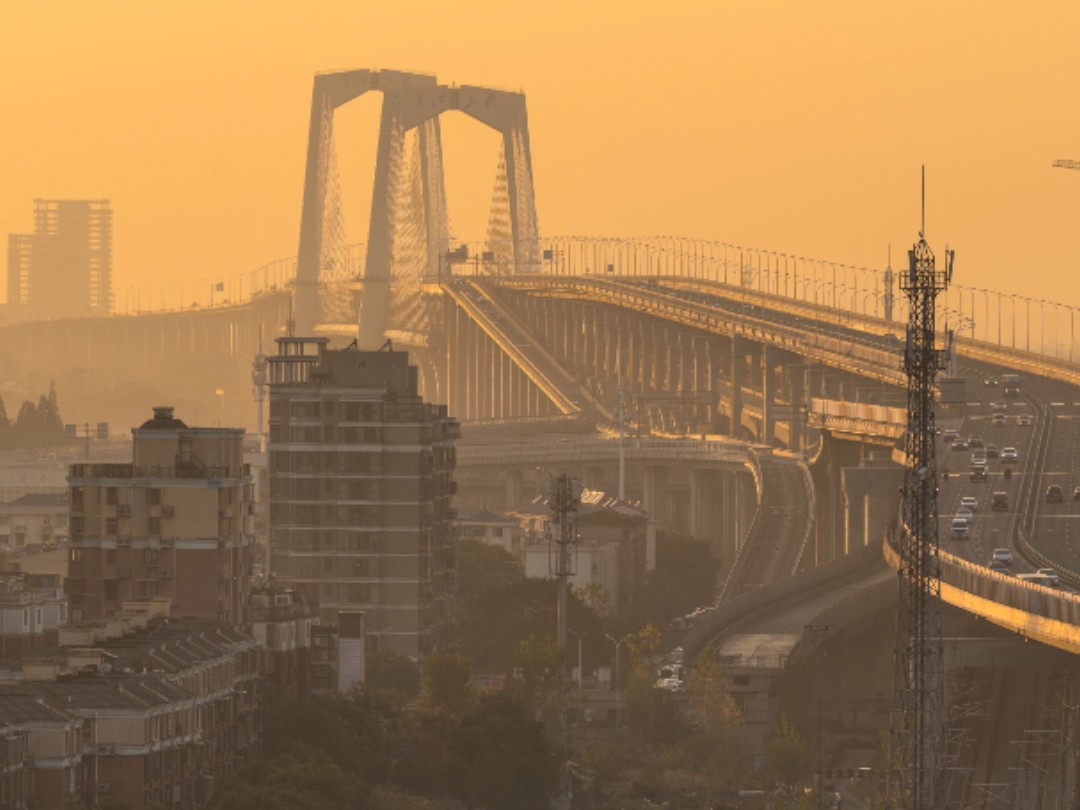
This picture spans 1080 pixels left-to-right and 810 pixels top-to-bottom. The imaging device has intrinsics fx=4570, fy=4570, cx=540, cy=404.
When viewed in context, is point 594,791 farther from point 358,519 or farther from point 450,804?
point 358,519

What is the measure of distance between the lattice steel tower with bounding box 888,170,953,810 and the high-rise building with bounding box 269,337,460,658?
53.3 metres

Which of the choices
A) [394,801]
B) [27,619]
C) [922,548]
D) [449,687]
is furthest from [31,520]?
[922,548]

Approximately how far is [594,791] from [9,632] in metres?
11.5

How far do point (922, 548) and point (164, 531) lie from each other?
43.2 m

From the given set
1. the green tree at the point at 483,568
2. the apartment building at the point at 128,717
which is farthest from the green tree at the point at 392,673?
Result: the green tree at the point at 483,568

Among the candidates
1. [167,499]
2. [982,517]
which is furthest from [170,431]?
[982,517]

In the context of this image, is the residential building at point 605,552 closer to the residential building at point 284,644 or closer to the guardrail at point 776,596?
the guardrail at point 776,596

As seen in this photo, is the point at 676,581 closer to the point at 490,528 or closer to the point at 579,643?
the point at 490,528

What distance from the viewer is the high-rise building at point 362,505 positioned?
4102 inches

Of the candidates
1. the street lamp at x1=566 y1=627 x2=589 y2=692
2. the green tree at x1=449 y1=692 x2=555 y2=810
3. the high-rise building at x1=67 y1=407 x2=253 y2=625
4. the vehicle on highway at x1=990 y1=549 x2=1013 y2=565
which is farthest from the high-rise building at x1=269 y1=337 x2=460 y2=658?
the green tree at x1=449 y1=692 x2=555 y2=810

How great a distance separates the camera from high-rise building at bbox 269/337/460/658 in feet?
342

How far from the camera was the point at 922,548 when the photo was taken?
160ft

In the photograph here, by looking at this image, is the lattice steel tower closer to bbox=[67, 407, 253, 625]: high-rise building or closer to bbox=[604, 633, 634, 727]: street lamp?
bbox=[67, 407, 253, 625]: high-rise building

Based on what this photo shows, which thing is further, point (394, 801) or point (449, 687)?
point (449, 687)
